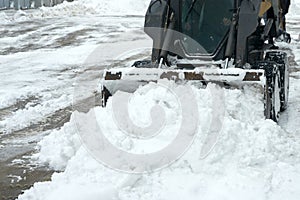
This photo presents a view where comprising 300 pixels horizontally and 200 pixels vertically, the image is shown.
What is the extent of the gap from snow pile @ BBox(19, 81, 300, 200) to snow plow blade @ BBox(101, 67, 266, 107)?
108mm

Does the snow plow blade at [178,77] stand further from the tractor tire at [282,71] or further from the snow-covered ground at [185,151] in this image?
the tractor tire at [282,71]

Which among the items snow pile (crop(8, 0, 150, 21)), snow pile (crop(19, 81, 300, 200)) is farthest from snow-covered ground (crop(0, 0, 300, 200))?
snow pile (crop(8, 0, 150, 21))

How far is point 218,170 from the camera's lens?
375 centimetres

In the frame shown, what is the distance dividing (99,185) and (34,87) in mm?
4328

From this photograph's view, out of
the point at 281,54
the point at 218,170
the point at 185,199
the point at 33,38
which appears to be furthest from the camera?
the point at 33,38

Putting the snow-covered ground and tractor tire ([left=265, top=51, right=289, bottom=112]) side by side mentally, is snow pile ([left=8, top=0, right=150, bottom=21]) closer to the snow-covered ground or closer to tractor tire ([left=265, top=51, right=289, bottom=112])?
the snow-covered ground

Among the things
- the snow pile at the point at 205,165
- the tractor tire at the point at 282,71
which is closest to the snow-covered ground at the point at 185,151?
the snow pile at the point at 205,165

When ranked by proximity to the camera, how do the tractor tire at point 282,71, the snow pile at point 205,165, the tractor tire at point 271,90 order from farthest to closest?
the tractor tire at point 282,71 < the tractor tire at point 271,90 < the snow pile at point 205,165

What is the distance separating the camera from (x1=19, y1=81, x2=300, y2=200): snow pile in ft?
11.6

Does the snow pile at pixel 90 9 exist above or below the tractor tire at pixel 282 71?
below

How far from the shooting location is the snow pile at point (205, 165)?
11.6 ft

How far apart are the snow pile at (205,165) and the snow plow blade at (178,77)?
0.36 feet

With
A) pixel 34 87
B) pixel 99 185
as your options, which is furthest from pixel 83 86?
pixel 99 185

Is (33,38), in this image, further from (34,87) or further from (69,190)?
(69,190)
